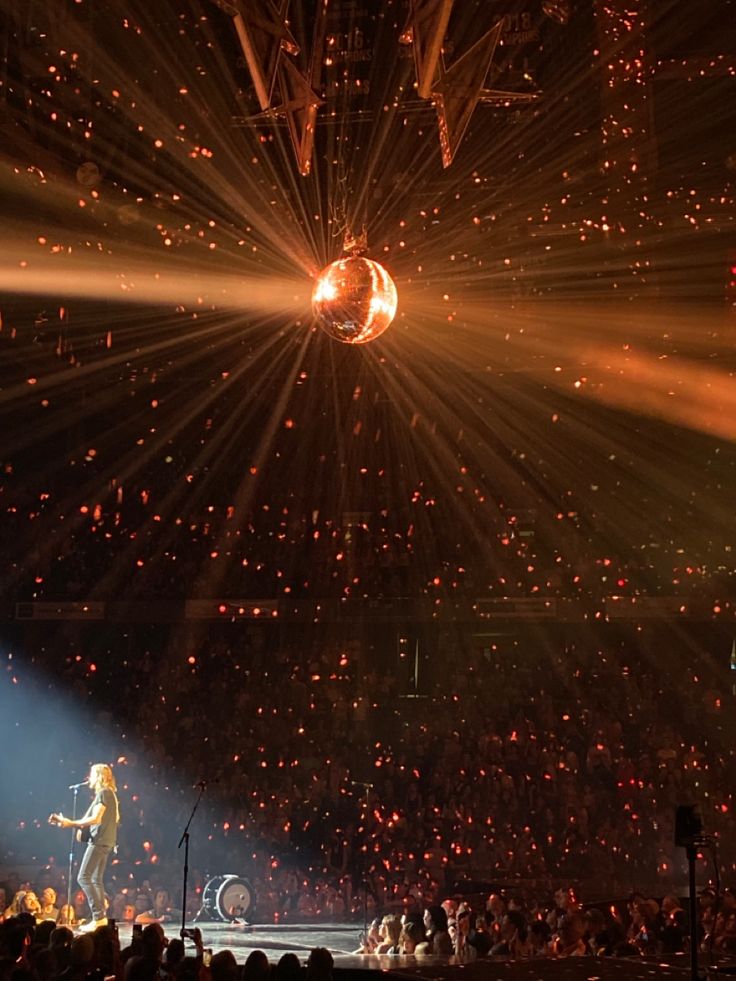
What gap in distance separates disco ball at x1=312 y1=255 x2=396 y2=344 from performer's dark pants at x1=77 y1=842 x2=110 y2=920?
4.05 meters

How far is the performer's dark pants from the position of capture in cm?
709

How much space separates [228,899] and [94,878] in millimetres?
→ 1248

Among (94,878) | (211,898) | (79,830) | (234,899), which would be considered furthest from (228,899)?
(79,830)

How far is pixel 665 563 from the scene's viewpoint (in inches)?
467

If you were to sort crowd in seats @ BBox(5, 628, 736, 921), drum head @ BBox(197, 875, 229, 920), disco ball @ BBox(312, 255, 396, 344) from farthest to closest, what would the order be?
crowd in seats @ BBox(5, 628, 736, 921), drum head @ BBox(197, 875, 229, 920), disco ball @ BBox(312, 255, 396, 344)

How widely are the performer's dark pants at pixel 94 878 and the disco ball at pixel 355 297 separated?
405 centimetres

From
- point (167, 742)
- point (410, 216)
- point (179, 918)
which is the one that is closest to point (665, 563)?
point (410, 216)

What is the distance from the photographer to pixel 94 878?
711cm

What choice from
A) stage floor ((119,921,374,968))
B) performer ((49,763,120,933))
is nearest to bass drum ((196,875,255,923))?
stage floor ((119,921,374,968))

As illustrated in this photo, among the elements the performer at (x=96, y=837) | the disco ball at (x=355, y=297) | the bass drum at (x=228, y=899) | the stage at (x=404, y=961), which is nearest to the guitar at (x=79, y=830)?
the performer at (x=96, y=837)

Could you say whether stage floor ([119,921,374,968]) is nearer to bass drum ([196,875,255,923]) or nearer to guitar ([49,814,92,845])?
bass drum ([196,875,255,923])

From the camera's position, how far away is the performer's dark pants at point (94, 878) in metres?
7.09

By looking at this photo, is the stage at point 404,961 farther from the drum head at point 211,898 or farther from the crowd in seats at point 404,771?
the crowd in seats at point 404,771

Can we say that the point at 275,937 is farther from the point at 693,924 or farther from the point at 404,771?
the point at 693,924
